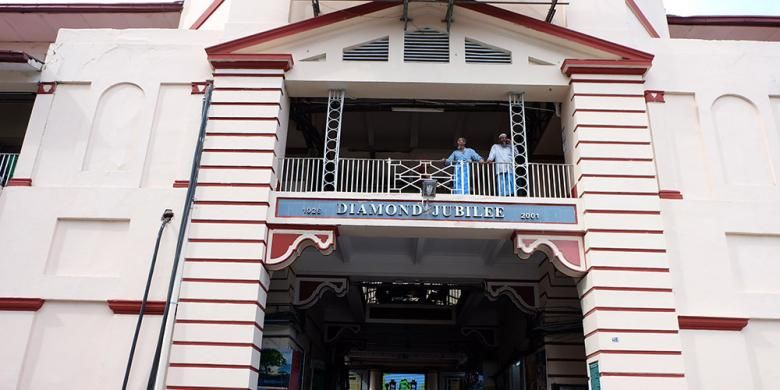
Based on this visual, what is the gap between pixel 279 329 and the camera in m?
13.9

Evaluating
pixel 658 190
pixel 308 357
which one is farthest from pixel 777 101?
pixel 308 357

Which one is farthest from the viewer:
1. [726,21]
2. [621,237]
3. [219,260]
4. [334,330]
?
[334,330]

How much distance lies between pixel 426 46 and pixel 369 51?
122 centimetres

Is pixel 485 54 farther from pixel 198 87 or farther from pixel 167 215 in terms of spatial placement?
pixel 167 215

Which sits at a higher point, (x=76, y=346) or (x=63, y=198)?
(x=63, y=198)

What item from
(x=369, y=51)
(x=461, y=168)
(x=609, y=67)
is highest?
(x=369, y=51)

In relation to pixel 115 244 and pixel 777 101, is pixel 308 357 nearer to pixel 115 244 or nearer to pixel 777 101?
pixel 115 244

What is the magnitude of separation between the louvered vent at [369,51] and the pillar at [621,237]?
154 inches

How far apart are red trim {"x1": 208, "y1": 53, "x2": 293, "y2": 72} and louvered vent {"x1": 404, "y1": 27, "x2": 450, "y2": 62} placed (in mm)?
2501

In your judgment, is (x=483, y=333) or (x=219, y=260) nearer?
(x=219, y=260)

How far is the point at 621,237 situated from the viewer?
10781 millimetres

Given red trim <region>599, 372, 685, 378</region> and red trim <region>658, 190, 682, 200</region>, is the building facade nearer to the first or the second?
red trim <region>599, 372, 685, 378</region>

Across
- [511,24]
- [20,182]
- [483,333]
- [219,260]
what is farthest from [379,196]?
[483,333]

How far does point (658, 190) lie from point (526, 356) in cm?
631
